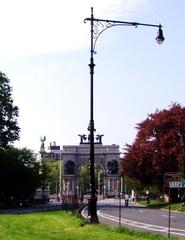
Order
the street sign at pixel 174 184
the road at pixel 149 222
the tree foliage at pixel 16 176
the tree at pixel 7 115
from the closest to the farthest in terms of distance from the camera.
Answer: the street sign at pixel 174 184 < the road at pixel 149 222 < the tree at pixel 7 115 < the tree foliage at pixel 16 176

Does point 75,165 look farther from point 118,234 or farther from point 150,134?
point 118,234

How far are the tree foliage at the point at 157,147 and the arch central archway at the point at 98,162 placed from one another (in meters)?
84.5

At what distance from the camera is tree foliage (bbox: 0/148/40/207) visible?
80.2 metres

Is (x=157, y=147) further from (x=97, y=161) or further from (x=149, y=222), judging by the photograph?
(x=97, y=161)

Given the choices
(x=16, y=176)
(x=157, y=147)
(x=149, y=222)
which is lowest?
(x=149, y=222)

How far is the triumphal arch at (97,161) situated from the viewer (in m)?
168

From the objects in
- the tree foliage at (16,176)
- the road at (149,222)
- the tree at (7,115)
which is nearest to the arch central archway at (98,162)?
the tree foliage at (16,176)

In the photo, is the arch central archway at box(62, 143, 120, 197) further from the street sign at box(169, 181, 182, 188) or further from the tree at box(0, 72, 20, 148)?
the street sign at box(169, 181, 182, 188)

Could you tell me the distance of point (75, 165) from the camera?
6624 inches

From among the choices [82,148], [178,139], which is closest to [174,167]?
[178,139]

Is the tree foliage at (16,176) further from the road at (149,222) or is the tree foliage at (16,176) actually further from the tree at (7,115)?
the road at (149,222)

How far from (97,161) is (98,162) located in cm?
39

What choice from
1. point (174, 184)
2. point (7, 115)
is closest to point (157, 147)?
point (7, 115)

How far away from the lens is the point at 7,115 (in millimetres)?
73562
